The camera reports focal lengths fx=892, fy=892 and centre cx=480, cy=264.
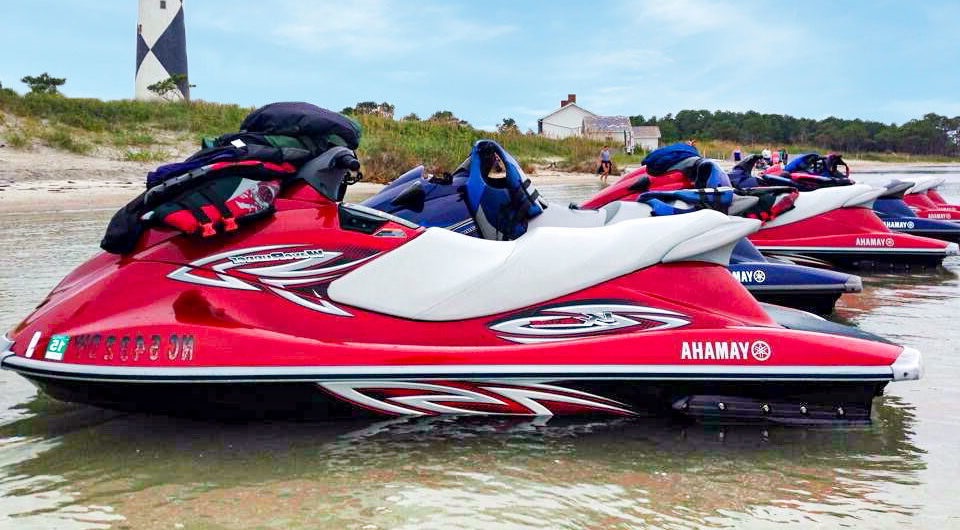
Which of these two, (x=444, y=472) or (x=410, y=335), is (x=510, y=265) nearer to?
(x=410, y=335)

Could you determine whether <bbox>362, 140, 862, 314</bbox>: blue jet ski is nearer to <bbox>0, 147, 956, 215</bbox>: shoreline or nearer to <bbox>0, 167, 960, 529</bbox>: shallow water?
<bbox>0, 167, 960, 529</bbox>: shallow water

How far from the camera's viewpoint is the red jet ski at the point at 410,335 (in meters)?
3.42

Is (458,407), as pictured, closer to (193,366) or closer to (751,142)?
(193,366)

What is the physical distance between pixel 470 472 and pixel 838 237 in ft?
24.1

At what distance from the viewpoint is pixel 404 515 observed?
2.86 metres

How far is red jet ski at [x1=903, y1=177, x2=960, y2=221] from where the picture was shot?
12.5 m

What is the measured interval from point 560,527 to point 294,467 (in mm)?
1045

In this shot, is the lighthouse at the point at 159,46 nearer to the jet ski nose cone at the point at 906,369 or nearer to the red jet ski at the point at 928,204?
the red jet ski at the point at 928,204

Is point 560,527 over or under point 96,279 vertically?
under

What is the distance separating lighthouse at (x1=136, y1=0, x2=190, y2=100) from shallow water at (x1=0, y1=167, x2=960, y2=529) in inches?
1194

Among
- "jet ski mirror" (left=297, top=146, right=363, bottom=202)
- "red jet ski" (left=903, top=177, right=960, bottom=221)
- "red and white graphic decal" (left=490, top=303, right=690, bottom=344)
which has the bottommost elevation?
"red and white graphic decal" (left=490, top=303, right=690, bottom=344)

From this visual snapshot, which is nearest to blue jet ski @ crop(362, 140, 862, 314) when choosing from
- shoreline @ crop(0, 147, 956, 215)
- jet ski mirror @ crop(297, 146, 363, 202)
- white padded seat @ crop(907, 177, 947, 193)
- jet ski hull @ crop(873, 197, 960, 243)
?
jet ski mirror @ crop(297, 146, 363, 202)

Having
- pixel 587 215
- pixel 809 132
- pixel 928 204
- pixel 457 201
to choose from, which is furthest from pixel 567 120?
pixel 457 201

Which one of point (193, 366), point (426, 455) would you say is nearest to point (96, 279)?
point (193, 366)
